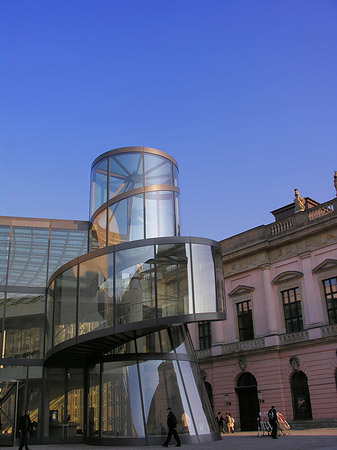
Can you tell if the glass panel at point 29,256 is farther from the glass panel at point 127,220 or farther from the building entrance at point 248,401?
the building entrance at point 248,401

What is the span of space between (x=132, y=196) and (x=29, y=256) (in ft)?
18.6

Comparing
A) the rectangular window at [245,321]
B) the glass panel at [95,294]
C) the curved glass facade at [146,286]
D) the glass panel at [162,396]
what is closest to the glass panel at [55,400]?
the curved glass facade at [146,286]

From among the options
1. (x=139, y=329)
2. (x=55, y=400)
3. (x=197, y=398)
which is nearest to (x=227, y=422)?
(x=55, y=400)

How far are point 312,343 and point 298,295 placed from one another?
344 cm

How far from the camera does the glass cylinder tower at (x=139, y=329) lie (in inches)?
661

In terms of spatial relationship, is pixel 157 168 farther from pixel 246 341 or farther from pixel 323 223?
pixel 246 341

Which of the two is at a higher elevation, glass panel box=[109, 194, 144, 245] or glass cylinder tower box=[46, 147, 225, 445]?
glass panel box=[109, 194, 144, 245]

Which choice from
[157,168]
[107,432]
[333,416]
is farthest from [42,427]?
[333,416]

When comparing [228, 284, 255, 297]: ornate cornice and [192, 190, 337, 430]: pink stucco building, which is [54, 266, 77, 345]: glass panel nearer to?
[192, 190, 337, 430]: pink stucco building

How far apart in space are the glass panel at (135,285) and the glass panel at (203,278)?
1.47 meters

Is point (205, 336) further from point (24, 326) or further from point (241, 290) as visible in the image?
point (24, 326)

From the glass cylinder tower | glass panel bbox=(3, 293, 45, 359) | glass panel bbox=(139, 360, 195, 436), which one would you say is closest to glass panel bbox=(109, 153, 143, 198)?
the glass cylinder tower

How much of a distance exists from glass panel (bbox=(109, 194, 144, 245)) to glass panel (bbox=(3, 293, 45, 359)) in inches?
182

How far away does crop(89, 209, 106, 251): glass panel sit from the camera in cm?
2184
